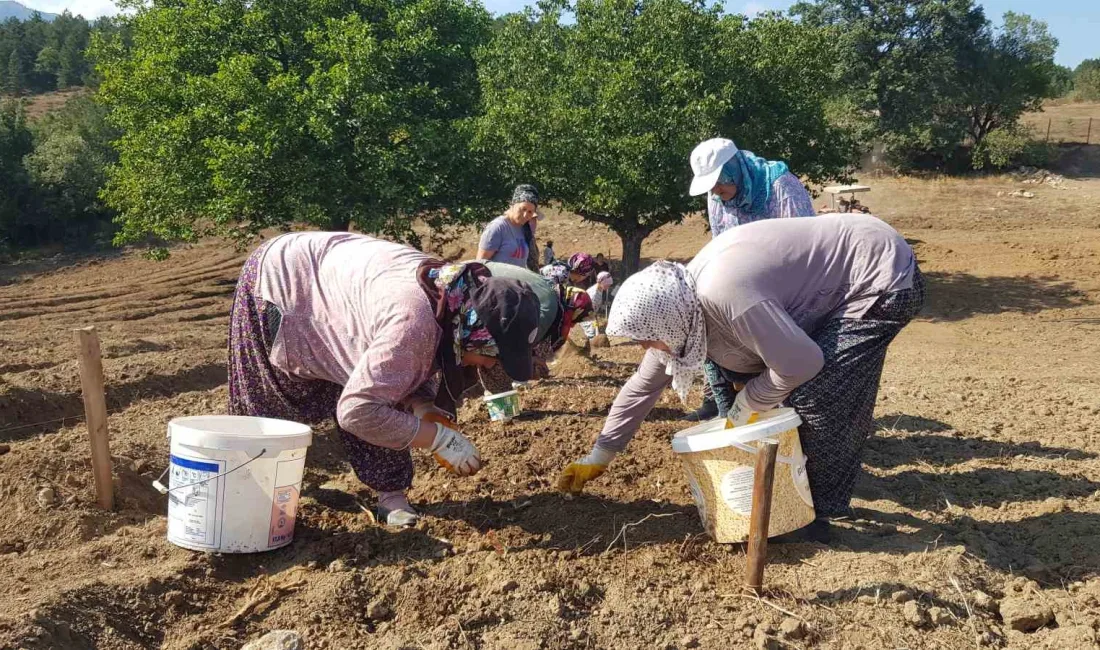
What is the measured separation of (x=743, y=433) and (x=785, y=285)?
51cm

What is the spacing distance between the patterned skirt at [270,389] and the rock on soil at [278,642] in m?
0.82

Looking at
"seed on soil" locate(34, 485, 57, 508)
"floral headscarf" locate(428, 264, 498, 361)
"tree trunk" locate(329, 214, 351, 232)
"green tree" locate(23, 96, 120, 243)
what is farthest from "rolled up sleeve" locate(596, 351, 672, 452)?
"green tree" locate(23, 96, 120, 243)

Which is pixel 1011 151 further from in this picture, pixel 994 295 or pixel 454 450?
pixel 454 450

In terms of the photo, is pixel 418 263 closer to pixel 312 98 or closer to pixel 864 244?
pixel 864 244

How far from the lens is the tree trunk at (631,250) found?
35.7 feet

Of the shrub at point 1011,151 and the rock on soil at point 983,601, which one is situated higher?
the shrub at point 1011,151

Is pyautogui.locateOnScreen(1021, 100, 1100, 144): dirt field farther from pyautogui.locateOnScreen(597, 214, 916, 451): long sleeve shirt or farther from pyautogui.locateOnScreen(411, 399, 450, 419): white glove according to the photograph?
pyautogui.locateOnScreen(411, 399, 450, 419): white glove

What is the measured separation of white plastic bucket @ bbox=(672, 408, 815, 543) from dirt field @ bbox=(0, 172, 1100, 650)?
152mm

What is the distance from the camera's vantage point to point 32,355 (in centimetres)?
763

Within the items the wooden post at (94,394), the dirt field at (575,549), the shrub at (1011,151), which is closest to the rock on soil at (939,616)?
the dirt field at (575,549)

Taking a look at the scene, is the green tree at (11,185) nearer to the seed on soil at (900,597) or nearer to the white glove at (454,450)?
the white glove at (454,450)

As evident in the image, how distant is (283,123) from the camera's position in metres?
9.43

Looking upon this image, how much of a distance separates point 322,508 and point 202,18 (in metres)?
9.23

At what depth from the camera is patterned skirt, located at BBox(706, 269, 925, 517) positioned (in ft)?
9.94
